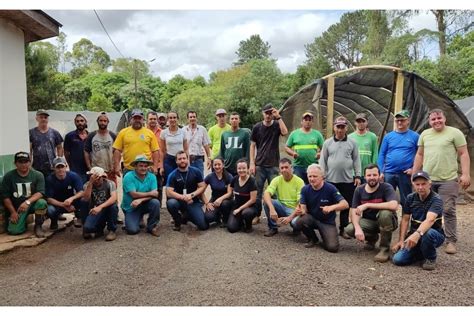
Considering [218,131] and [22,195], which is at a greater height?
[218,131]

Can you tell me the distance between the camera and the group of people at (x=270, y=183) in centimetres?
445

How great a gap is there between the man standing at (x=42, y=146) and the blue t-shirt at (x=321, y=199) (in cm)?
338

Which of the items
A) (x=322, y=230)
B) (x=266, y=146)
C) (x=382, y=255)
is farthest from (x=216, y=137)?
(x=382, y=255)

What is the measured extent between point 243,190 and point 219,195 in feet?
1.41

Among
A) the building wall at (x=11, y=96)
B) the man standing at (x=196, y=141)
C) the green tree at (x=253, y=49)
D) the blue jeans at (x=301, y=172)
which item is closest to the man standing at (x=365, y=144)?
the blue jeans at (x=301, y=172)

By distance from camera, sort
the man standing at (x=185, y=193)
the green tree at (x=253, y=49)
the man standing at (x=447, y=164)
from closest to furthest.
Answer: the man standing at (x=447, y=164)
the man standing at (x=185, y=193)
the green tree at (x=253, y=49)

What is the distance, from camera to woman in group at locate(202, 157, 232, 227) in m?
5.54

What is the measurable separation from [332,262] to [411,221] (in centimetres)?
88

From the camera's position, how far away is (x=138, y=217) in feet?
17.6

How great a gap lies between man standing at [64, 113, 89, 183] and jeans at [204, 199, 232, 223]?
5.78ft

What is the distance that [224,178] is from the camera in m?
5.72

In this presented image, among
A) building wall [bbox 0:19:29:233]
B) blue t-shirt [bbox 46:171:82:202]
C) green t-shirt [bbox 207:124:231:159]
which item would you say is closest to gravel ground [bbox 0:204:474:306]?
blue t-shirt [bbox 46:171:82:202]

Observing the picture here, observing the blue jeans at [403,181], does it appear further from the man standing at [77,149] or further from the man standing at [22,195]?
the man standing at [22,195]

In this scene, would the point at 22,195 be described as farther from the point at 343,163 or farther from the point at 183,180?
the point at 343,163
